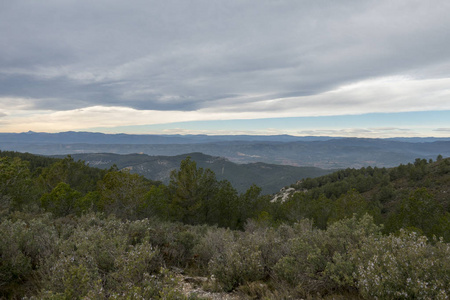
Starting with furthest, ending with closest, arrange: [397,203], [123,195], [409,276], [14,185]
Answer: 1. [397,203]
2. [123,195]
3. [14,185]
4. [409,276]

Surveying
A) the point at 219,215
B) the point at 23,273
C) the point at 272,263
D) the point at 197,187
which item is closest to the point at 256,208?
the point at 219,215

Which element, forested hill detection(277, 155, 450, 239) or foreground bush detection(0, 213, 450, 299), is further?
forested hill detection(277, 155, 450, 239)

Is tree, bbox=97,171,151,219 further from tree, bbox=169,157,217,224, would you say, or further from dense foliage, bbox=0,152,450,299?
dense foliage, bbox=0,152,450,299

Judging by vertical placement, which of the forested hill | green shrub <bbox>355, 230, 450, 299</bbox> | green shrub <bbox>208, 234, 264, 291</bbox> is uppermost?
green shrub <bbox>355, 230, 450, 299</bbox>

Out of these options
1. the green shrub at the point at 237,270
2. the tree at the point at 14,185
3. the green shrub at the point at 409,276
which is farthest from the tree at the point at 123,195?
the green shrub at the point at 409,276

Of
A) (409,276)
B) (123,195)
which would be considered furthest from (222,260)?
(123,195)

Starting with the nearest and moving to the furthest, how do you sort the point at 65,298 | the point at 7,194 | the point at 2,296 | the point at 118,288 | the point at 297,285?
the point at 65,298
the point at 118,288
the point at 2,296
the point at 297,285
the point at 7,194

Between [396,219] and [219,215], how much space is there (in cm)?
1503

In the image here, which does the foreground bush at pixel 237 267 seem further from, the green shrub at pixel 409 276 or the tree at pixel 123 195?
the tree at pixel 123 195

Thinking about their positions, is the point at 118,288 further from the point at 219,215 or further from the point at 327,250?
the point at 219,215

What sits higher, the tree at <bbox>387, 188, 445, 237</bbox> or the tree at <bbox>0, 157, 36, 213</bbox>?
the tree at <bbox>0, 157, 36, 213</bbox>

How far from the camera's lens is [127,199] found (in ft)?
67.1

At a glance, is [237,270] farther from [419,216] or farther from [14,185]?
A: [14,185]

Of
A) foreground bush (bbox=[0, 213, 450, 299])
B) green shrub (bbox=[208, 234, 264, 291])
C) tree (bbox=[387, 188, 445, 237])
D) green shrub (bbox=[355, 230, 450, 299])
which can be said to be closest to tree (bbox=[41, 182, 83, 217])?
foreground bush (bbox=[0, 213, 450, 299])
